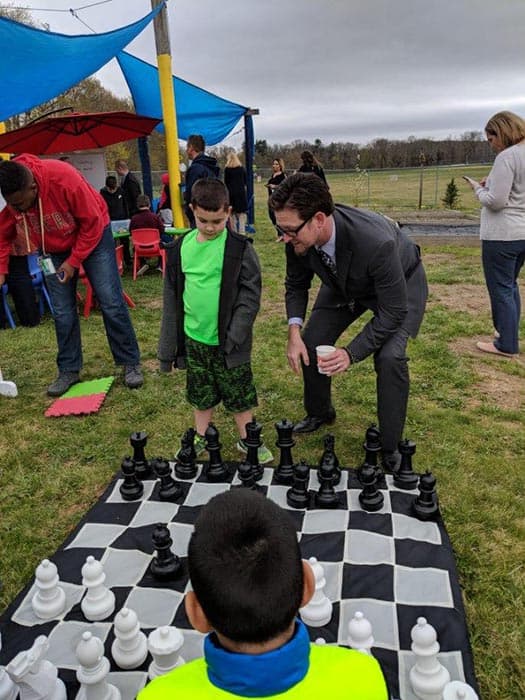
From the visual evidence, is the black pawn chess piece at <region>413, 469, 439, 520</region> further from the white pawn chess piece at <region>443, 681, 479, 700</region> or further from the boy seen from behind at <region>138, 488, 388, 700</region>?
the boy seen from behind at <region>138, 488, 388, 700</region>

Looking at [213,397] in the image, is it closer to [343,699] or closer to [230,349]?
[230,349]

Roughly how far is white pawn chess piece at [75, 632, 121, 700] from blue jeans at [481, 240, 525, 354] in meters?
3.52

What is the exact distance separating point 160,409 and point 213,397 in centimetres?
76

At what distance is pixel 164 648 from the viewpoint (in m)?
1.50

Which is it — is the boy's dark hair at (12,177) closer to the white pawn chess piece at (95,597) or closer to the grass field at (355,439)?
the grass field at (355,439)

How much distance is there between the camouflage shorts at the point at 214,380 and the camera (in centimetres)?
272

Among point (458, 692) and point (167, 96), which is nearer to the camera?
point (458, 692)

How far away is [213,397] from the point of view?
2.82 metres

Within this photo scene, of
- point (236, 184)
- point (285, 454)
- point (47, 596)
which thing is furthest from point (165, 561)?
point (236, 184)

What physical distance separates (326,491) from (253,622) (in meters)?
1.47

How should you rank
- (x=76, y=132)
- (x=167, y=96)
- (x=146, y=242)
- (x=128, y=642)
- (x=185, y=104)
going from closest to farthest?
(x=128, y=642), (x=167, y=96), (x=146, y=242), (x=76, y=132), (x=185, y=104)

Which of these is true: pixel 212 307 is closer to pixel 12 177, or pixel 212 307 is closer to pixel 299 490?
pixel 299 490

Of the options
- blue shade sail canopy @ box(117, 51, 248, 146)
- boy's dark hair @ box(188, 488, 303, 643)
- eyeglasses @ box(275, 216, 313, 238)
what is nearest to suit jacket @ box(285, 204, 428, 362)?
eyeglasses @ box(275, 216, 313, 238)

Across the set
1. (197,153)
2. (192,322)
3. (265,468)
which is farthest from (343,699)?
(197,153)
